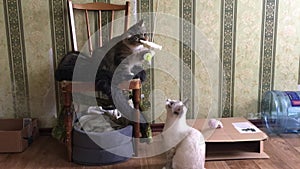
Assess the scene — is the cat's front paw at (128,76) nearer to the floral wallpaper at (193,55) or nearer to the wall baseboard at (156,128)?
the floral wallpaper at (193,55)

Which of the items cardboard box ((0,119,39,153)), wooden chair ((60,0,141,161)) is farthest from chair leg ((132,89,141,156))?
cardboard box ((0,119,39,153))

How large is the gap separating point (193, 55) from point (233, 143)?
2.48 feet

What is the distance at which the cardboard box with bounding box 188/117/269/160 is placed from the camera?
2141 mm

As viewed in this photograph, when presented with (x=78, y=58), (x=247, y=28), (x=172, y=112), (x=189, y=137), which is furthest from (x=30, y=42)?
(x=247, y=28)

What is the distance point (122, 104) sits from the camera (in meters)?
2.08

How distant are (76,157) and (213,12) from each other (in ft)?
4.78

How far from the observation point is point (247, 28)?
261 centimetres

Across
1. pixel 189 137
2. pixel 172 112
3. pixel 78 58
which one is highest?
pixel 78 58

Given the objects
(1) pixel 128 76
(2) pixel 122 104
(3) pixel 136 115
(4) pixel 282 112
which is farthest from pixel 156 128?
(4) pixel 282 112

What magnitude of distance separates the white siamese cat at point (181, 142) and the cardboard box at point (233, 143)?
289mm

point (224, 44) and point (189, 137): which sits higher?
point (224, 44)

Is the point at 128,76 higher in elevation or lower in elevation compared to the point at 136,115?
higher

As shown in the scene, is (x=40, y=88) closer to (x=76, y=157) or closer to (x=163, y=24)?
(x=76, y=157)

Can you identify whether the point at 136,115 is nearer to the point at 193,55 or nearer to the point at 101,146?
the point at 101,146
